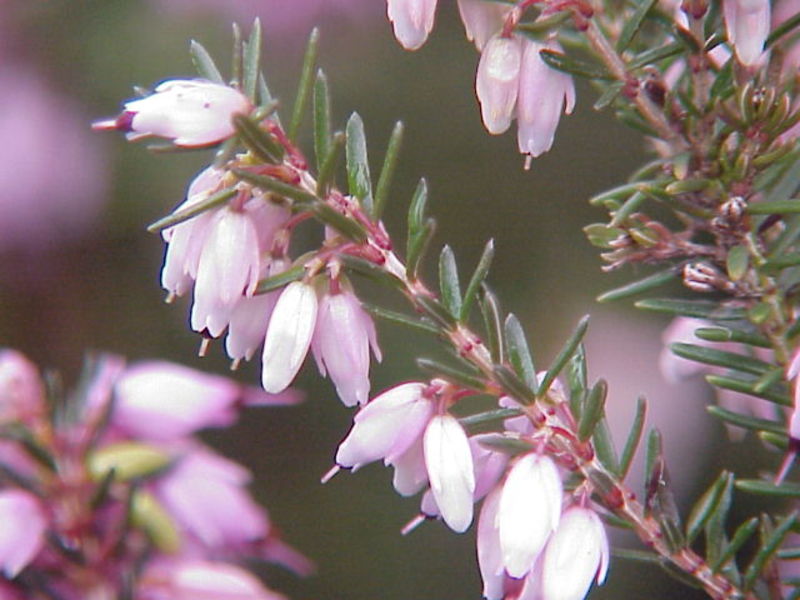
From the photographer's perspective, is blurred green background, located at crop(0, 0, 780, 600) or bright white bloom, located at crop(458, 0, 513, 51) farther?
blurred green background, located at crop(0, 0, 780, 600)

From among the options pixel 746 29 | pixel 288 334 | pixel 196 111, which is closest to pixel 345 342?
pixel 288 334

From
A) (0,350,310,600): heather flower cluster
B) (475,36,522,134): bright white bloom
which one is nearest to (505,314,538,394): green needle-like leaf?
(475,36,522,134): bright white bloom

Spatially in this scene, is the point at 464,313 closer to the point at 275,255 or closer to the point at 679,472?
the point at 275,255

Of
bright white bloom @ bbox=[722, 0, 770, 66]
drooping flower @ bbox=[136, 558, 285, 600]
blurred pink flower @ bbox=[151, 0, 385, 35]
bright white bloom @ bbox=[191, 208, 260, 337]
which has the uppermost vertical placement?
blurred pink flower @ bbox=[151, 0, 385, 35]

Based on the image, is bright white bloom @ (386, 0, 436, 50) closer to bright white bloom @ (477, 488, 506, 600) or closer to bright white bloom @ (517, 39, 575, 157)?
bright white bloom @ (517, 39, 575, 157)

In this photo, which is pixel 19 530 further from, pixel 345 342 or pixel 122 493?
pixel 345 342

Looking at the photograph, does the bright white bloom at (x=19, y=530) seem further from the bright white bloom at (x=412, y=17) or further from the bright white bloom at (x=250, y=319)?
the bright white bloom at (x=412, y=17)

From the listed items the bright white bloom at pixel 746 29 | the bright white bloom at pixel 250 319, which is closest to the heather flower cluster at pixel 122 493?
the bright white bloom at pixel 250 319
